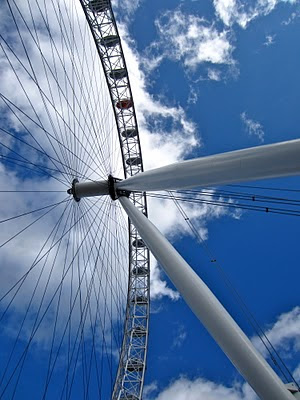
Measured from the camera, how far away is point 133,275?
29.1 m

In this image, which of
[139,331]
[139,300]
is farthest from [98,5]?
[139,331]

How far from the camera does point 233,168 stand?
6.29m

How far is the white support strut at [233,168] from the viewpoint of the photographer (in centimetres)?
523

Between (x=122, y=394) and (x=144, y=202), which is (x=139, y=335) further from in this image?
(x=144, y=202)

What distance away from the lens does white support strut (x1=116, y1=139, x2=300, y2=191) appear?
17.1 ft

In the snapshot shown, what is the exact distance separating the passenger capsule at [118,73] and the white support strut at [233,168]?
18.8 meters

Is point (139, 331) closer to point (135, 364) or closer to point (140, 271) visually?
point (135, 364)

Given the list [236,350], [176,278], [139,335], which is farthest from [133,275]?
[236,350]

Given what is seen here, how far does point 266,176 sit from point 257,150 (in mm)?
473

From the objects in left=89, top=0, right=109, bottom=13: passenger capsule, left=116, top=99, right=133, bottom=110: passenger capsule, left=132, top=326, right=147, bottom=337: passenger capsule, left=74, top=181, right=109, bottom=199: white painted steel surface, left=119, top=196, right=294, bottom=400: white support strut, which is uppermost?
left=89, top=0, right=109, bottom=13: passenger capsule

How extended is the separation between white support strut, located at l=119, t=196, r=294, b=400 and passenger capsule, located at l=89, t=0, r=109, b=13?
20.9m

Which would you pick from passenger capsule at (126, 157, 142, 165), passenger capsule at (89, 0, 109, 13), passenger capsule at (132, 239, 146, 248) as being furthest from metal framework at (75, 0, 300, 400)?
passenger capsule at (89, 0, 109, 13)

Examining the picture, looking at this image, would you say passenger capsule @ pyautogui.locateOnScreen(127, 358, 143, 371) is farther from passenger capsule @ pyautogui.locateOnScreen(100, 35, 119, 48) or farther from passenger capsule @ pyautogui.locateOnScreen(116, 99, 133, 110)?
passenger capsule @ pyautogui.locateOnScreen(100, 35, 119, 48)

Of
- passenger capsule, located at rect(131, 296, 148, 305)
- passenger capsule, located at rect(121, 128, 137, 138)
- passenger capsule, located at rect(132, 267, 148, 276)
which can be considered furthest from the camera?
passenger capsule, located at rect(132, 267, 148, 276)
